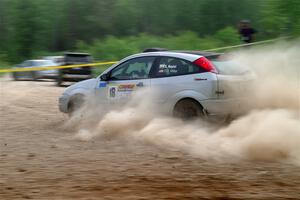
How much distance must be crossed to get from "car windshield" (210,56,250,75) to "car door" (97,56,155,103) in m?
1.35

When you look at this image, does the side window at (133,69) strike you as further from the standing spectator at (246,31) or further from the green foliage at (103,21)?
the green foliage at (103,21)

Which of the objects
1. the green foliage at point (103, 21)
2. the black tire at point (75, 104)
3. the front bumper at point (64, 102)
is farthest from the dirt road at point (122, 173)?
the green foliage at point (103, 21)

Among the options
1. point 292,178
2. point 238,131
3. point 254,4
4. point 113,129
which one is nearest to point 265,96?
point 238,131

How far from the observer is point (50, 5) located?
52312 mm

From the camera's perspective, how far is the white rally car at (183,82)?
932 centimetres

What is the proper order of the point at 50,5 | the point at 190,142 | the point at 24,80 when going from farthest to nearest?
the point at 50,5 < the point at 24,80 < the point at 190,142

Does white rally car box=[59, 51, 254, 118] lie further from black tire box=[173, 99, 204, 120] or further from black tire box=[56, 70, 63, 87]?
black tire box=[56, 70, 63, 87]

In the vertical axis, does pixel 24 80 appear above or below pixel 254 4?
below

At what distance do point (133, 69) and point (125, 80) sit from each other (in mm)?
280

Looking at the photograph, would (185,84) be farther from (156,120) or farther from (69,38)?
(69,38)

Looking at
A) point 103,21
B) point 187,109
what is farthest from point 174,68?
point 103,21

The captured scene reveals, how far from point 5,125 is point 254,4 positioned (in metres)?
40.9

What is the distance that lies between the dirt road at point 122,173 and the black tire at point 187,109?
124cm

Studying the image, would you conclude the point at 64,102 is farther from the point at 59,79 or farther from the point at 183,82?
the point at 59,79
